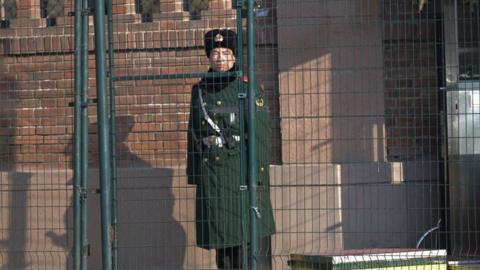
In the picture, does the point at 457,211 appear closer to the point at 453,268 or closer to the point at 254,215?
the point at 453,268

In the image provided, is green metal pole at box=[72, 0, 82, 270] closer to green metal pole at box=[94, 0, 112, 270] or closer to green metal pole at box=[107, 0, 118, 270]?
green metal pole at box=[94, 0, 112, 270]

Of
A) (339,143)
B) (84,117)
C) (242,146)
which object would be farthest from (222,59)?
(339,143)

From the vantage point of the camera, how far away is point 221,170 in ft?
23.7

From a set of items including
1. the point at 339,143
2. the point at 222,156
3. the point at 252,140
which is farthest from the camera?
the point at 339,143

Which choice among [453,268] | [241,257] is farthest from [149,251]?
[453,268]

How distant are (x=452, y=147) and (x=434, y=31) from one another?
0.95 meters

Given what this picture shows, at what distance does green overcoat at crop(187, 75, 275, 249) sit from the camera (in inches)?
281

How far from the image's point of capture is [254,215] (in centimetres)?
692

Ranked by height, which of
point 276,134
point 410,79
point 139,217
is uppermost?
point 410,79

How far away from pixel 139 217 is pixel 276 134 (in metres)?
1.32

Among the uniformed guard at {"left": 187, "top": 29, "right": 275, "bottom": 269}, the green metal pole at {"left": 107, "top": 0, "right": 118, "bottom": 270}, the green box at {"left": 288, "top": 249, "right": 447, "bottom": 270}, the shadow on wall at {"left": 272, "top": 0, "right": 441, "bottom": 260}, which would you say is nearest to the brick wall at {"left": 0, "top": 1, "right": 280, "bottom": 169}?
the shadow on wall at {"left": 272, "top": 0, "right": 441, "bottom": 260}

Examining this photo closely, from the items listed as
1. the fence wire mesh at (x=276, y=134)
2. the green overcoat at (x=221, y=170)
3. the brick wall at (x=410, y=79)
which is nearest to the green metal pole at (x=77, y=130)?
the fence wire mesh at (x=276, y=134)

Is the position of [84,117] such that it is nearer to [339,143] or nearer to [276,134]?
[276,134]

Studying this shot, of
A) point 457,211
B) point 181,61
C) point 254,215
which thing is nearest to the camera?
point 254,215
